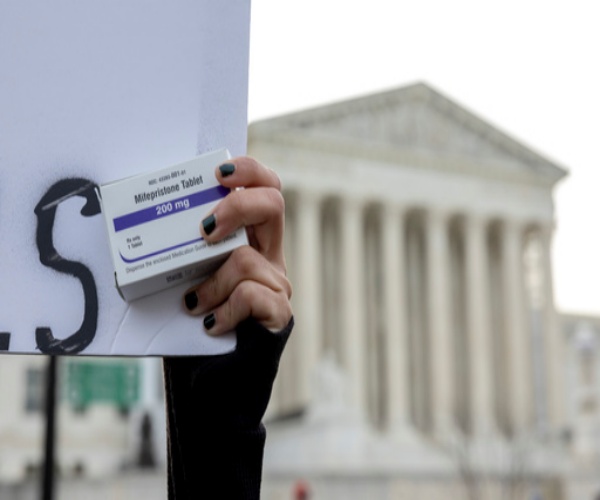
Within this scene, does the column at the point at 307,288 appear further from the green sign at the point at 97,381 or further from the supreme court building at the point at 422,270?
the green sign at the point at 97,381

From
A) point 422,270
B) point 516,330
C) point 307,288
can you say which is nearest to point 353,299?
point 307,288

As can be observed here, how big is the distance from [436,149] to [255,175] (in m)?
58.5

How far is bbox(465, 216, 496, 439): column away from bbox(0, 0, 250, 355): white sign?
56652 mm

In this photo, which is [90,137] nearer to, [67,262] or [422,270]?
[67,262]

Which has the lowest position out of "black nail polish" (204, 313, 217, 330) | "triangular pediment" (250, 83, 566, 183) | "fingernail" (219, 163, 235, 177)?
"black nail polish" (204, 313, 217, 330)

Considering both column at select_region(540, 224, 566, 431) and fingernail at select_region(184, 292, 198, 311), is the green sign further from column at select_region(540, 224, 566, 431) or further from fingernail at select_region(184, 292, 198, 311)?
column at select_region(540, 224, 566, 431)

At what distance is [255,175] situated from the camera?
2049mm

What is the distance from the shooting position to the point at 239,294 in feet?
6.81

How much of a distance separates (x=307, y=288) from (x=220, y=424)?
Result: 173ft

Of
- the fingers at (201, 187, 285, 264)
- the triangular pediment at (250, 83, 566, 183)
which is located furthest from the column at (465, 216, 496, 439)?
the fingers at (201, 187, 285, 264)

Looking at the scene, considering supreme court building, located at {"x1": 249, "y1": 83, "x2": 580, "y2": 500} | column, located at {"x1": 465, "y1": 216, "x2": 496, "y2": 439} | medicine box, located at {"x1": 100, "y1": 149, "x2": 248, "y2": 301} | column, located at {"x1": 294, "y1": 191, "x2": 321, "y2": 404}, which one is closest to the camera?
medicine box, located at {"x1": 100, "y1": 149, "x2": 248, "y2": 301}

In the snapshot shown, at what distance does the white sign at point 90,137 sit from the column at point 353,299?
52624 mm

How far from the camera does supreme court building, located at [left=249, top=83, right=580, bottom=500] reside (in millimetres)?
55375

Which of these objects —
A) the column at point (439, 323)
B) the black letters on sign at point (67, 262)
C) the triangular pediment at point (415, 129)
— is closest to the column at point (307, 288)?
the triangular pediment at point (415, 129)
